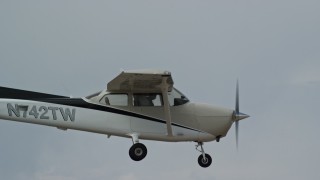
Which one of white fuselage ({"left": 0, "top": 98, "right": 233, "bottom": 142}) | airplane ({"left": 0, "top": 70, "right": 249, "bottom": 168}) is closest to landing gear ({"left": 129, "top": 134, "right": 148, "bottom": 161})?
airplane ({"left": 0, "top": 70, "right": 249, "bottom": 168})

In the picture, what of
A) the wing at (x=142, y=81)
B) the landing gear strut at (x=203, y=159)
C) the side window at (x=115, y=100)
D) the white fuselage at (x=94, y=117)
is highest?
the wing at (x=142, y=81)

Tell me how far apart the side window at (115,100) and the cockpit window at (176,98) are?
4.04ft

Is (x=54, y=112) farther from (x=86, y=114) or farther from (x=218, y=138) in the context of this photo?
(x=218, y=138)

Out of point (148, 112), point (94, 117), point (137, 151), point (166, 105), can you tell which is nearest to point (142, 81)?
point (166, 105)

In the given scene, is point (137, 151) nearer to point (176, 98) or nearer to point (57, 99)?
point (176, 98)

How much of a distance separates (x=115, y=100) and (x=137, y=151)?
1.52 m

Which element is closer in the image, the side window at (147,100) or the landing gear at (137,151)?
the landing gear at (137,151)

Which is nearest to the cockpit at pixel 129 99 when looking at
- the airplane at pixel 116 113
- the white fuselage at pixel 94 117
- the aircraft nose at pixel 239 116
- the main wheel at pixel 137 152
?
the airplane at pixel 116 113

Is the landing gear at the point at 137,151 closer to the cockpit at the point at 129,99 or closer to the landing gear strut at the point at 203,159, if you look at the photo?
the cockpit at the point at 129,99

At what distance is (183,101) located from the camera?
56.4 ft

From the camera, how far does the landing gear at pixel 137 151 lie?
16.7 metres

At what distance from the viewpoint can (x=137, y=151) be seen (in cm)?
1670

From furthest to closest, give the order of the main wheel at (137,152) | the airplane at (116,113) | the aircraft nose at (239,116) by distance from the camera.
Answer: the aircraft nose at (239,116)
the airplane at (116,113)
the main wheel at (137,152)

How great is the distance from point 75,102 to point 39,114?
40.2 inches
